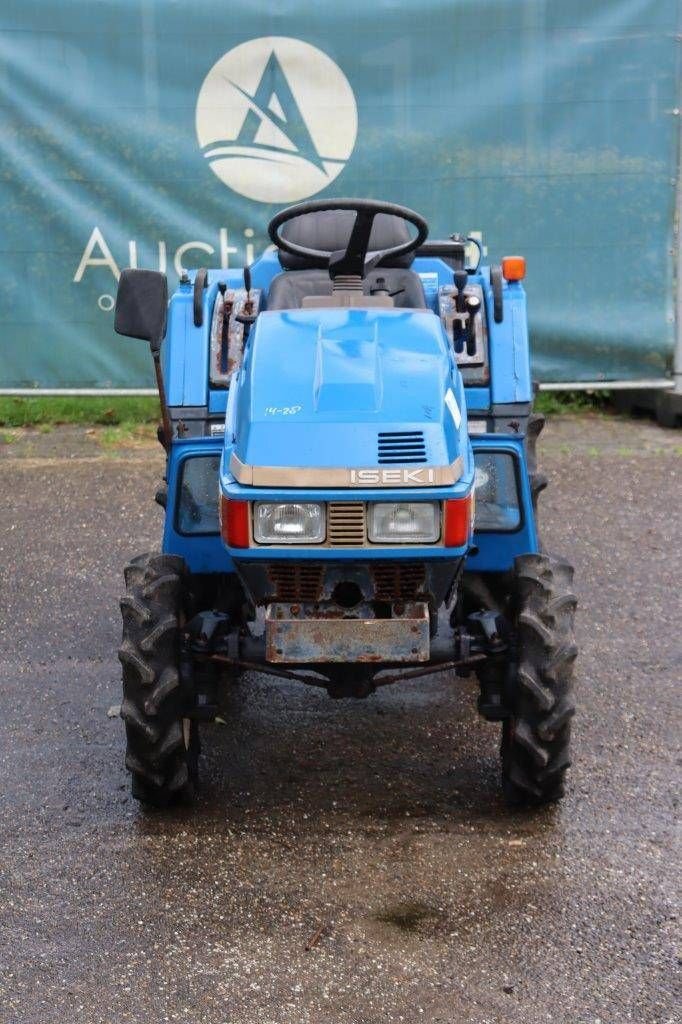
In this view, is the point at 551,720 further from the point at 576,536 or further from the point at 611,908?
the point at 576,536

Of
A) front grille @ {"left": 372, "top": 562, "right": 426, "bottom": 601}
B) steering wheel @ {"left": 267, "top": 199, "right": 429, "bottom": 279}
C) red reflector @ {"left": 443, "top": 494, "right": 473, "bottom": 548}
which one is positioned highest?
steering wheel @ {"left": 267, "top": 199, "right": 429, "bottom": 279}

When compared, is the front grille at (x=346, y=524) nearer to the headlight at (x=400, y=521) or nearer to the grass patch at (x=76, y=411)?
the headlight at (x=400, y=521)

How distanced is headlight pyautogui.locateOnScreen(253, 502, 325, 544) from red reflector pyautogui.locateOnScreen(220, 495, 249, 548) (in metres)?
0.03

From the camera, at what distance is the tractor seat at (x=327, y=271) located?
15.6 feet

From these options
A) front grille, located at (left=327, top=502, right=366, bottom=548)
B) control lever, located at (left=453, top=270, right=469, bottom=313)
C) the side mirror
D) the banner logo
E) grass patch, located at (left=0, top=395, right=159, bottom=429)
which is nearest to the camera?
front grille, located at (left=327, top=502, right=366, bottom=548)

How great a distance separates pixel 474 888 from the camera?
3.66m

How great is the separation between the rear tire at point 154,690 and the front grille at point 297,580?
37cm

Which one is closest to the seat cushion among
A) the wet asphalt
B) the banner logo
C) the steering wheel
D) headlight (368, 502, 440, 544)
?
the steering wheel

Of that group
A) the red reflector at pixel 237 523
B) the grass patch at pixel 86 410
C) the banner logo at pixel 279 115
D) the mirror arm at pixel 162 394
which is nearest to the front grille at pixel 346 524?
the red reflector at pixel 237 523

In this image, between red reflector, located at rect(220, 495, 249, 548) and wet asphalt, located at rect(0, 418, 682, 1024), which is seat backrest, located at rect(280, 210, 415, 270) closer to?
wet asphalt, located at rect(0, 418, 682, 1024)

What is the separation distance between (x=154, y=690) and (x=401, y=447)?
3.13ft

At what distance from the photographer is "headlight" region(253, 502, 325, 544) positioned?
3588 mm

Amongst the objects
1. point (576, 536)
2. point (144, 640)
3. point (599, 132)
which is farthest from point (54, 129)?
point (144, 640)

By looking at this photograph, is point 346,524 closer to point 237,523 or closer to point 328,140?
point 237,523
